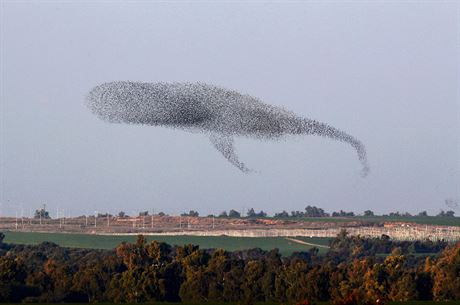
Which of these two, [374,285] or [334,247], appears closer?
[374,285]

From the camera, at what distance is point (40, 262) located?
14762 cm

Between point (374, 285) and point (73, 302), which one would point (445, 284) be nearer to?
point (374, 285)

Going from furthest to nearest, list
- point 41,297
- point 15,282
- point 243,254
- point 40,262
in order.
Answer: point 243,254, point 40,262, point 15,282, point 41,297

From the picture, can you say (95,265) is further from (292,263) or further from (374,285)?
(374,285)

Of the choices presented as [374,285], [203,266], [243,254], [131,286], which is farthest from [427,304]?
[243,254]

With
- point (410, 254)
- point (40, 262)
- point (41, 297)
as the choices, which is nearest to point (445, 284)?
point (41, 297)

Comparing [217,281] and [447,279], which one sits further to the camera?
[217,281]

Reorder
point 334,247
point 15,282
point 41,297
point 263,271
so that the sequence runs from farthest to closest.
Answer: point 334,247, point 263,271, point 15,282, point 41,297

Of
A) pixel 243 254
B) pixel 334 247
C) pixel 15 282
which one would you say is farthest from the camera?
pixel 334 247

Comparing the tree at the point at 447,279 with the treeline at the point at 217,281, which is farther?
the tree at the point at 447,279

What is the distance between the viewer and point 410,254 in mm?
180000

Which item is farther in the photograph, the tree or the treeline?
the tree

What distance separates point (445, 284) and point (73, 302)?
24.1m

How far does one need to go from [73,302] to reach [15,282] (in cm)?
459
